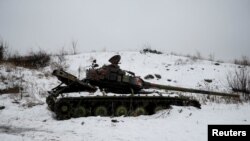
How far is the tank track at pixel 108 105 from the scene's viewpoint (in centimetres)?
1077

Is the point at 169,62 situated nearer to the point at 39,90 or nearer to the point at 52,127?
the point at 39,90

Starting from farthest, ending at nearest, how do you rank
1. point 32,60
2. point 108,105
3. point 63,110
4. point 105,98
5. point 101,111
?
point 32,60
point 108,105
point 101,111
point 105,98
point 63,110

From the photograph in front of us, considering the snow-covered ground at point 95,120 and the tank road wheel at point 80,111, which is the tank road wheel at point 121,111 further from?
the tank road wheel at point 80,111

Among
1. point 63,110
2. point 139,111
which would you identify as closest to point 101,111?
point 63,110

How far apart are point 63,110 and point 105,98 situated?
1.71 meters

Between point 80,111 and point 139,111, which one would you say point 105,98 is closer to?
point 80,111

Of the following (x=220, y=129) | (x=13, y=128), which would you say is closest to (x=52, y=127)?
(x=13, y=128)

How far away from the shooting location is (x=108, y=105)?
1146 centimetres

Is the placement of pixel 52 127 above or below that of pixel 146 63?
below

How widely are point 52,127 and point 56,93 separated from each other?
2318mm

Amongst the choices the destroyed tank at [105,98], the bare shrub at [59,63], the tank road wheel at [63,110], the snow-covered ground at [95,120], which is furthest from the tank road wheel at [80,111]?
the bare shrub at [59,63]

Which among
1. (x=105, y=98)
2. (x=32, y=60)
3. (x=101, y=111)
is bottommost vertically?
(x=101, y=111)

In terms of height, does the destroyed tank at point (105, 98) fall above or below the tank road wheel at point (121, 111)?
above

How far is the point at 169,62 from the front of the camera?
28.1m
